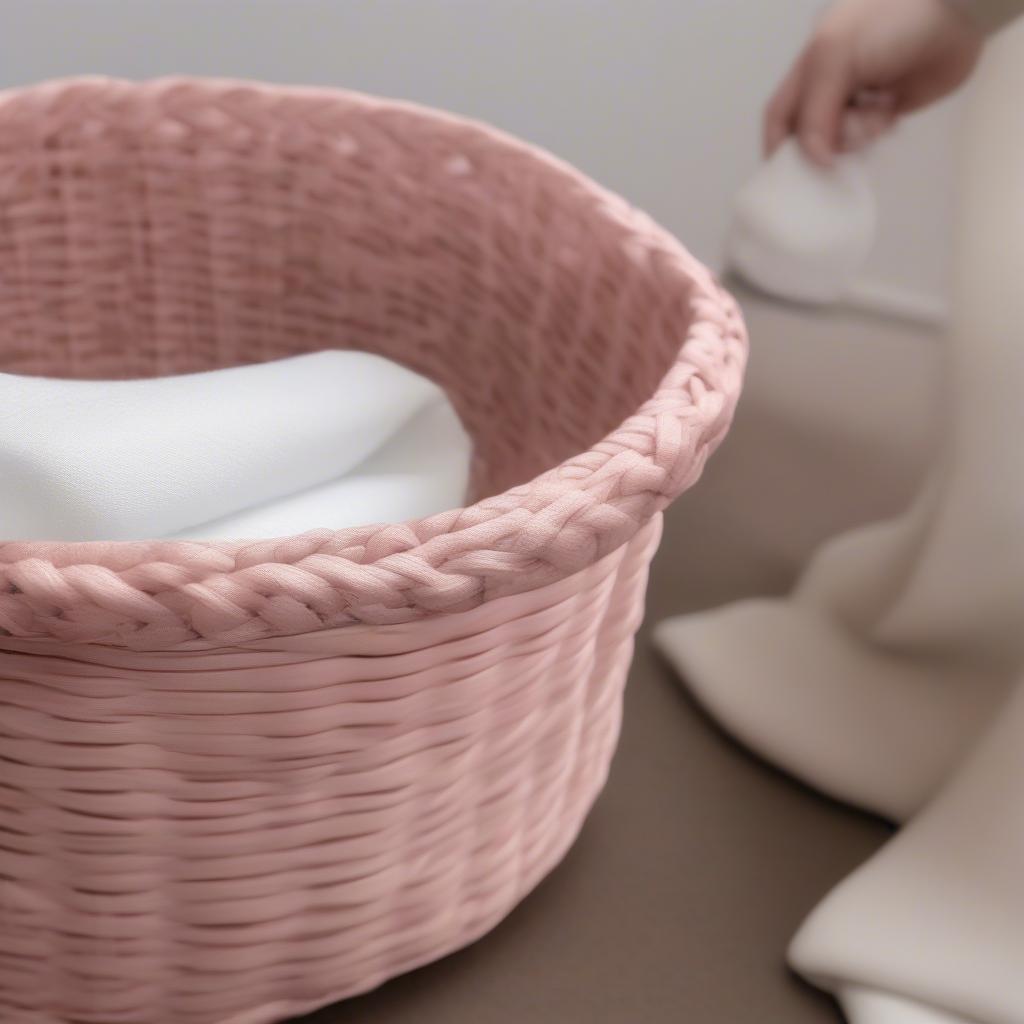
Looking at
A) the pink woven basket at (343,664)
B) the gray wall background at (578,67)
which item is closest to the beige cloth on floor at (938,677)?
the pink woven basket at (343,664)

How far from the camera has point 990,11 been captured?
60 centimetres

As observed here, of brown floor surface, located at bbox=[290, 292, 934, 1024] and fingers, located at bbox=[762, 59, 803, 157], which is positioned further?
fingers, located at bbox=[762, 59, 803, 157]

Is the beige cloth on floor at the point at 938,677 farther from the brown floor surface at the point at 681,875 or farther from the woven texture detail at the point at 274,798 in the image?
the woven texture detail at the point at 274,798

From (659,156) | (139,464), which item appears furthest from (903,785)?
(659,156)

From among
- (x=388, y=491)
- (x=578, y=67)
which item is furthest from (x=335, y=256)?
(x=578, y=67)

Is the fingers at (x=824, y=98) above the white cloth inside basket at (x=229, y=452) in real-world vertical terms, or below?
above

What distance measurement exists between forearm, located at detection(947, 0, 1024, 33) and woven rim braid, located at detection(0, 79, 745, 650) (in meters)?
0.21

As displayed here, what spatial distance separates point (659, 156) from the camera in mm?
1114

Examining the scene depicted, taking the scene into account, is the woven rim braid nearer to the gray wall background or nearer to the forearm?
the forearm

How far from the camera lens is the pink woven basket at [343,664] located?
31cm

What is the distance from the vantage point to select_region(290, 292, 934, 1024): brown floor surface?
46cm

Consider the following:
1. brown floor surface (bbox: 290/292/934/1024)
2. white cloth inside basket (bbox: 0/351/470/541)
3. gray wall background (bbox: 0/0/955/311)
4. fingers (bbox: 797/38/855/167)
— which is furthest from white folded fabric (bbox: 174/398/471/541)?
gray wall background (bbox: 0/0/955/311)

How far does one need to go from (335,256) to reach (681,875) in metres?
0.37

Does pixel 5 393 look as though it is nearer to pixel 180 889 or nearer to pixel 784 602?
pixel 180 889
